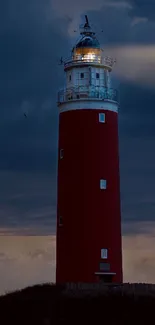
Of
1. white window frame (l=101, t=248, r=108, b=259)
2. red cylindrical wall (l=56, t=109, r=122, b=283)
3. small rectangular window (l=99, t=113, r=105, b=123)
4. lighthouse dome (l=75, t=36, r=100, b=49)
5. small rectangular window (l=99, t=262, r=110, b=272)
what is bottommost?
small rectangular window (l=99, t=262, r=110, b=272)

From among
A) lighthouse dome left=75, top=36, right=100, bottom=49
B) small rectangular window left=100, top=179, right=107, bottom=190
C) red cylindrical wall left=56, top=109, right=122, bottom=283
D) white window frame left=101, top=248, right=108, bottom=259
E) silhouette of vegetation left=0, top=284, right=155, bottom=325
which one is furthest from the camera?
lighthouse dome left=75, top=36, right=100, bottom=49

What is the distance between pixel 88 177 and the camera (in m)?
46.0

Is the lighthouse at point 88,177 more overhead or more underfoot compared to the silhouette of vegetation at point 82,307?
more overhead

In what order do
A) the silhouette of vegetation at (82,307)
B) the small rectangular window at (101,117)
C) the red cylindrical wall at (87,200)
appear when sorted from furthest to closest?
the small rectangular window at (101,117)
the red cylindrical wall at (87,200)
the silhouette of vegetation at (82,307)

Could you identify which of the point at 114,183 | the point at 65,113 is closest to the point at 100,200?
the point at 114,183

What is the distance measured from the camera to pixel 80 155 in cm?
4609

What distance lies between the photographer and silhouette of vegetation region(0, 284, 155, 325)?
119 feet

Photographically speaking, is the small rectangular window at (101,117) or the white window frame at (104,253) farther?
the small rectangular window at (101,117)

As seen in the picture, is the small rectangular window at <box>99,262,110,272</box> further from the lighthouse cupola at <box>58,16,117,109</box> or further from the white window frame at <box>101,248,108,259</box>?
the lighthouse cupola at <box>58,16,117,109</box>

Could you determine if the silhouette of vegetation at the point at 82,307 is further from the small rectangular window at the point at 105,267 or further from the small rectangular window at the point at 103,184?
the small rectangular window at the point at 103,184

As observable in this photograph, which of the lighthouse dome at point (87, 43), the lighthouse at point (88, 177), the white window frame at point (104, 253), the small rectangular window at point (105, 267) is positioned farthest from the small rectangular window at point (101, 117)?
the small rectangular window at point (105, 267)

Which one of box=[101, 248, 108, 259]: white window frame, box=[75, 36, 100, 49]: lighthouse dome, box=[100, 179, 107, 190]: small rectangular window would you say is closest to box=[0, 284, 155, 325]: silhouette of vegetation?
box=[101, 248, 108, 259]: white window frame

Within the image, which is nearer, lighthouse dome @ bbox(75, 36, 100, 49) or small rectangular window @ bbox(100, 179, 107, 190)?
small rectangular window @ bbox(100, 179, 107, 190)

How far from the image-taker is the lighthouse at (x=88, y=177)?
149 feet
